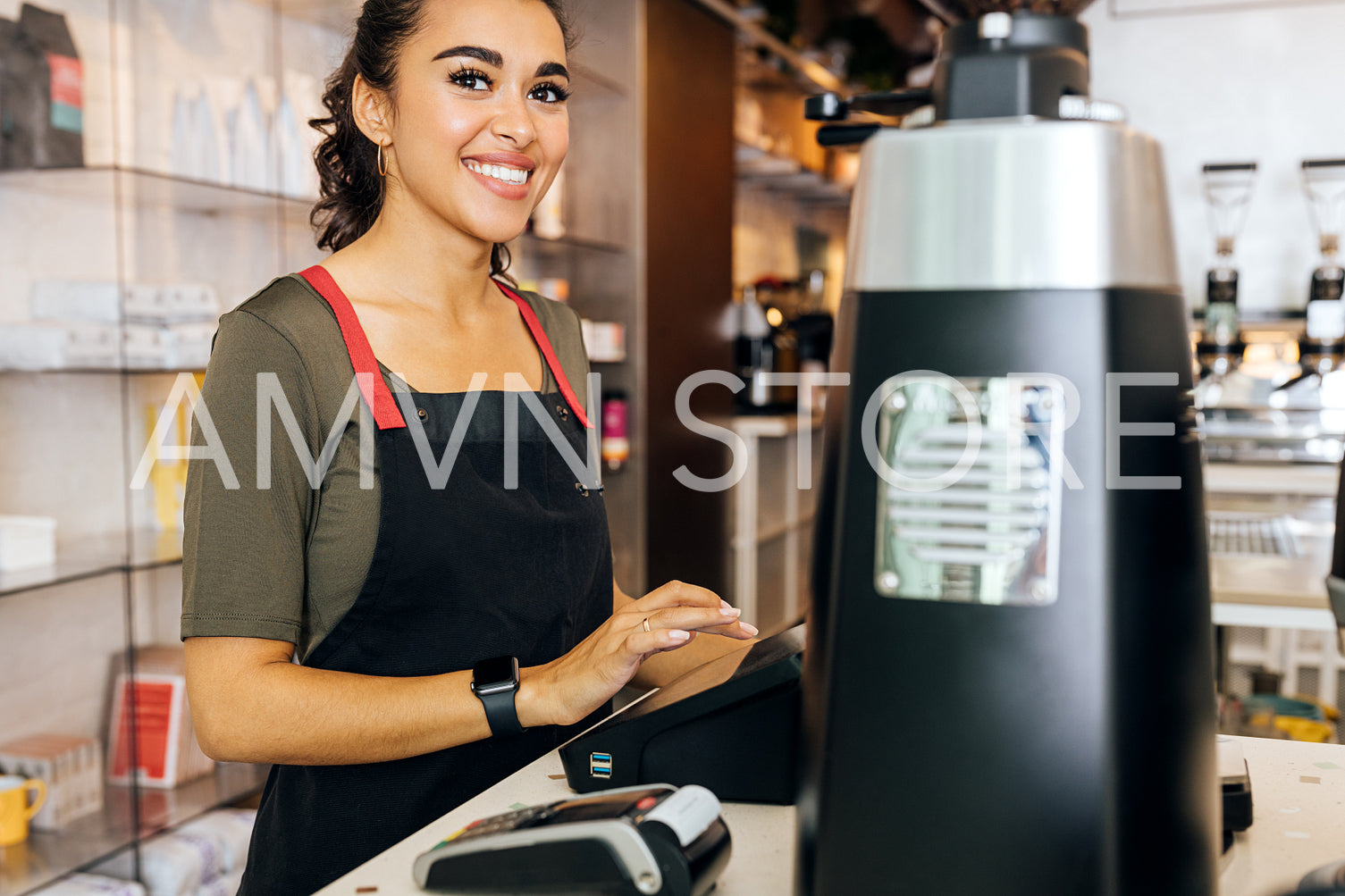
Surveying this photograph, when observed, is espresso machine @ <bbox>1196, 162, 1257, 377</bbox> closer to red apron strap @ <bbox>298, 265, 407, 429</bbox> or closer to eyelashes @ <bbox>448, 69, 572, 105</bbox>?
eyelashes @ <bbox>448, 69, 572, 105</bbox>

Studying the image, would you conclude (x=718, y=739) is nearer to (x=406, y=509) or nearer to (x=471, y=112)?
(x=406, y=509)

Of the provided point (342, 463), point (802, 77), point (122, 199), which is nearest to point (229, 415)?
point (342, 463)

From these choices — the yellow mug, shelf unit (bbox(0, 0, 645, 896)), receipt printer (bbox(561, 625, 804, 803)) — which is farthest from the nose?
the yellow mug

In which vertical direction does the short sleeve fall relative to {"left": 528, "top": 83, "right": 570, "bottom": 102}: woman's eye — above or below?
below

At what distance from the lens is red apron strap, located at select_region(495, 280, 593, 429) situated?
1392 mm

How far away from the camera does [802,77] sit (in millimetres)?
5141

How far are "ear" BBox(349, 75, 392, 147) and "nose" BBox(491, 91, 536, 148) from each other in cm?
14

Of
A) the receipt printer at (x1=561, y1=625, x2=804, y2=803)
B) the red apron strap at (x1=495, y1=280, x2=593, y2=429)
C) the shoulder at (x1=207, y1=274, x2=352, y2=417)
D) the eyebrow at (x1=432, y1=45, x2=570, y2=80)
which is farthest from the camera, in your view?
the red apron strap at (x1=495, y1=280, x2=593, y2=429)

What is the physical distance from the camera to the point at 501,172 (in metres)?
1.22

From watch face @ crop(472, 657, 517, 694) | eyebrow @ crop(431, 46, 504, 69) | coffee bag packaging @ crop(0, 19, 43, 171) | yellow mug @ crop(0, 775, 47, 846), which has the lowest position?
yellow mug @ crop(0, 775, 47, 846)

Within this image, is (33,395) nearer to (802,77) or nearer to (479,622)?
(479,622)

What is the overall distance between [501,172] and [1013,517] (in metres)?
0.83

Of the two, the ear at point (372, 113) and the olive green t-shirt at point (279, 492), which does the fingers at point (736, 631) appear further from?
the ear at point (372, 113)

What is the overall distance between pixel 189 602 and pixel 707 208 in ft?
10.7
